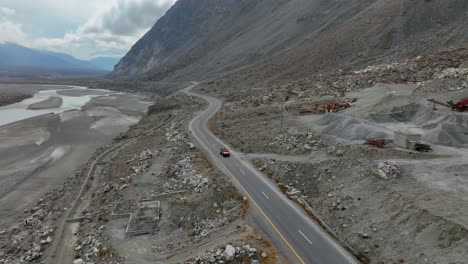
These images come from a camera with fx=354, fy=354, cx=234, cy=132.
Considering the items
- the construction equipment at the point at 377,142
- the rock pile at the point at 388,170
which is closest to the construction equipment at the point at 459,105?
the construction equipment at the point at 377,142

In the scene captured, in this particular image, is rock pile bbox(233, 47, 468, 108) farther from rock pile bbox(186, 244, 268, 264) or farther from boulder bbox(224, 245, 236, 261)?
boulder bbox(224, 245, 236, 261)

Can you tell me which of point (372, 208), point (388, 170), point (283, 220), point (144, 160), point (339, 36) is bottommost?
point (144, 160)

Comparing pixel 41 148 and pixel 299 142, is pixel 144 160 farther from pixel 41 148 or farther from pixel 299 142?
pixel 41 148

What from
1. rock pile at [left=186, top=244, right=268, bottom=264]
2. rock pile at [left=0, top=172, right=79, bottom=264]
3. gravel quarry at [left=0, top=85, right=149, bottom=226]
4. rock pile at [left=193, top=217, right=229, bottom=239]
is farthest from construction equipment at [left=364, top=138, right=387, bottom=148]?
gravel quarry at [left=0, top=85, right=149, bottom=226]

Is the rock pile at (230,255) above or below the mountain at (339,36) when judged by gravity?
below

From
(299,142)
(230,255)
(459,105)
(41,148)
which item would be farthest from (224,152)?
(41,148)

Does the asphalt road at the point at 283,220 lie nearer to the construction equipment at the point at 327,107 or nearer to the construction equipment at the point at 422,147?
the construction equipment at the point at 422,147
